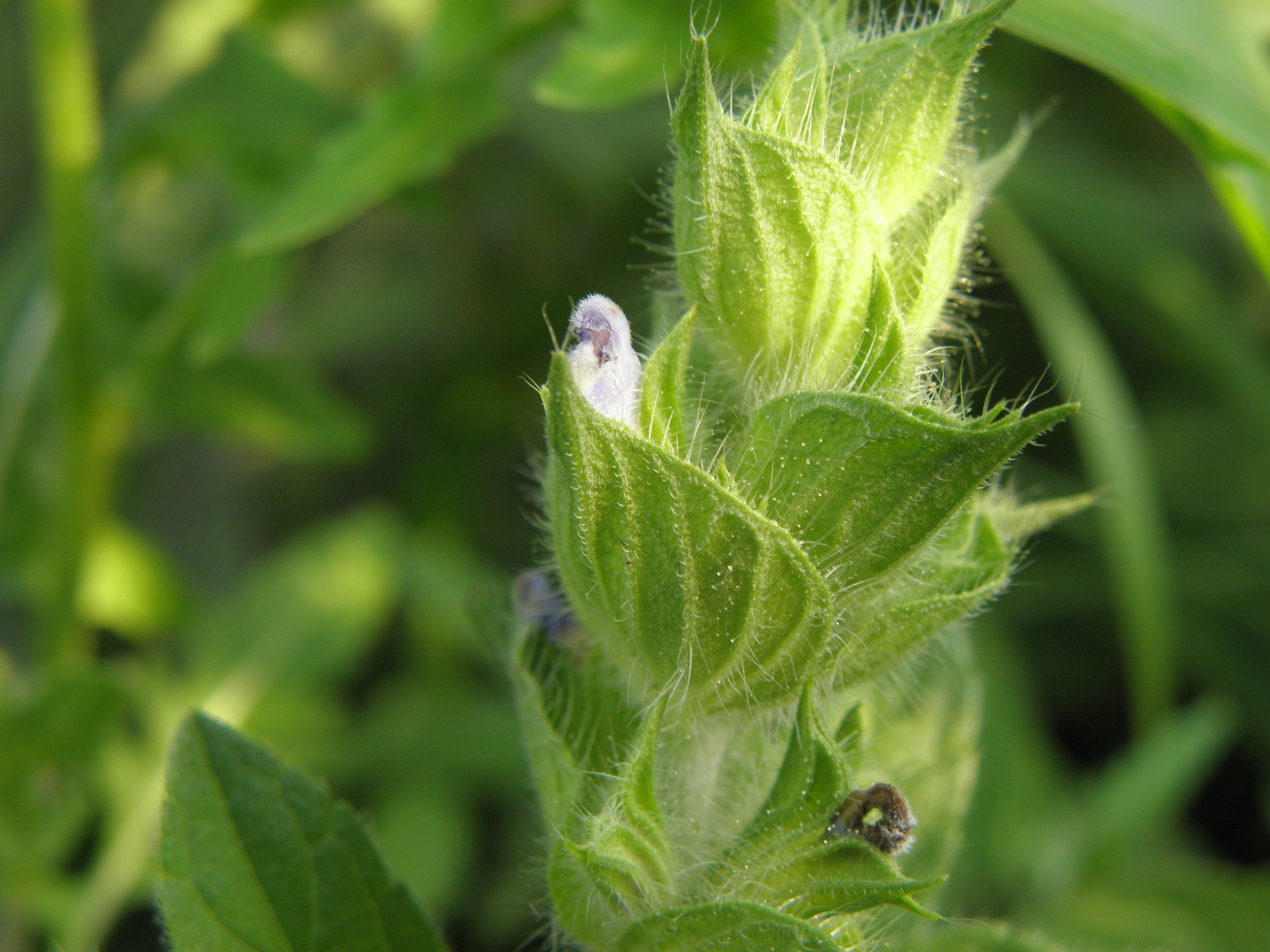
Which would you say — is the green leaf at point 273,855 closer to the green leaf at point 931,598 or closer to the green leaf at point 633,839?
the green leaf at point 633,839

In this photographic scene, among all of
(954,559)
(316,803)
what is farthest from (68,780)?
(954,559)

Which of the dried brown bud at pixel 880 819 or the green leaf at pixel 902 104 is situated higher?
the green leaf at pixel 902 104

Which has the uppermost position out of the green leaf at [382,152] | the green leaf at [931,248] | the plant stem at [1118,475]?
the green leaf at [382,152]

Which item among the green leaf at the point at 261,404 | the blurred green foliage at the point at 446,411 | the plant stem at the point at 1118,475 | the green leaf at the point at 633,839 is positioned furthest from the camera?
the plant stem at the point at 1118,475

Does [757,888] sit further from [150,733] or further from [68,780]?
[150,733]

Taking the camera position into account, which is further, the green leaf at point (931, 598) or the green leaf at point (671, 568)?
the green leaf at point (931, 598)

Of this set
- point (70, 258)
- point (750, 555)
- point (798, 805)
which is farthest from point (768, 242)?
point (70, 258)

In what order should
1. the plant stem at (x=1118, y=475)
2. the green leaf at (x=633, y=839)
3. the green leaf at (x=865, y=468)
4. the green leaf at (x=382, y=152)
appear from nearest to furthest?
the green leaf at (x=865, y=468), the green leaf at (x=633, y=839), the green leaf at (x=382, y=152), the plant stem at (x=1118, y=475)

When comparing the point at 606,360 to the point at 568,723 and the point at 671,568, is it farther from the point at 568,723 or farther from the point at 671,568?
the point at 568,723

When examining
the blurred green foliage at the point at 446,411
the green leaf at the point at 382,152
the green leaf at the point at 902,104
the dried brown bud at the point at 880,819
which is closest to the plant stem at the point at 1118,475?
the blurred green foliage at the point at 446,411
